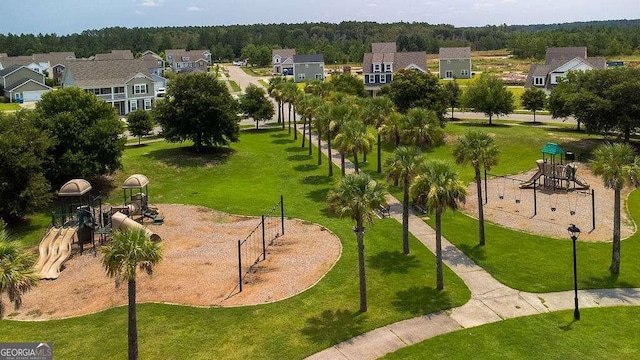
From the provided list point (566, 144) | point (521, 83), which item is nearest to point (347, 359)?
point (566, 144)

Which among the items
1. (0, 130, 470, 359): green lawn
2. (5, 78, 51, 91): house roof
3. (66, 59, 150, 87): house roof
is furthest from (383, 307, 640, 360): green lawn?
(5, 78, 51, 91): house roof

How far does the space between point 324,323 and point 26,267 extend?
13.9 meters

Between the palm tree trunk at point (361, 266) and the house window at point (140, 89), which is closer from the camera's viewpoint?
the palm tree trunk at point (361, 266)

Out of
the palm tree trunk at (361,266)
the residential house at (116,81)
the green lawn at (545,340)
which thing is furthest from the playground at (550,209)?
the residential house at (116,81)

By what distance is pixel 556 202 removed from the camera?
47000 millimetres

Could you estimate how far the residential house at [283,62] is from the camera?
563 ft

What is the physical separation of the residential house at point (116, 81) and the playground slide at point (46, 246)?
206 ft

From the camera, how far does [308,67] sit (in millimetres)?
150875

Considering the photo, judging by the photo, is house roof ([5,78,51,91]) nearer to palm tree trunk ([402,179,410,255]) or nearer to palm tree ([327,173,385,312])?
palm tree trunk ([402,179,410,255])

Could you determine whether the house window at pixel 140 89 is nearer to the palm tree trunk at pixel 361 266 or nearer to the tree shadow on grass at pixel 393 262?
the tree shadow on grass at pixel 393 262

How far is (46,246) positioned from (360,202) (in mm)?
23606

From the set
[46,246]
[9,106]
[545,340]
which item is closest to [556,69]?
[545,340]

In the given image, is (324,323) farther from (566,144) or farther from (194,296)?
(566,144)

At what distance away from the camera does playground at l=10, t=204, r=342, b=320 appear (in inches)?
1207
